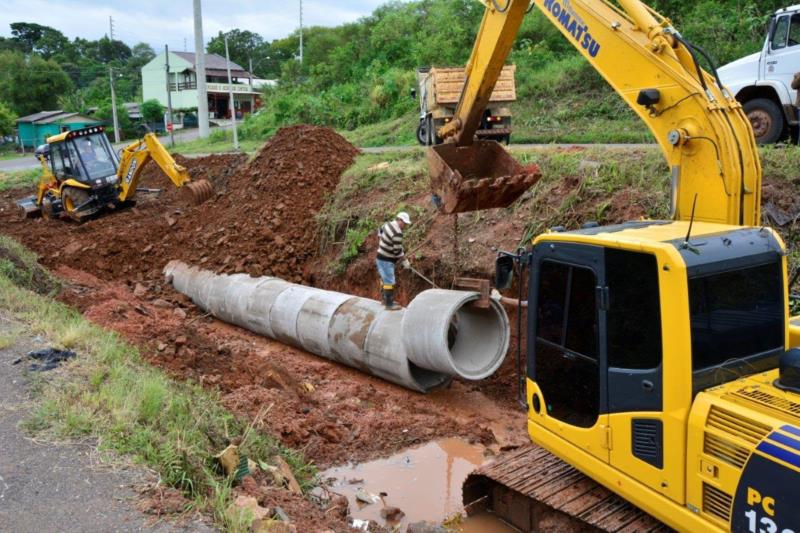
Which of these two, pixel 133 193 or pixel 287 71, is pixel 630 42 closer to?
pixel 133 193

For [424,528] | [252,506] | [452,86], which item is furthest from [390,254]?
[452,86]

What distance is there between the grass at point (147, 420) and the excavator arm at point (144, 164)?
8.26 meters

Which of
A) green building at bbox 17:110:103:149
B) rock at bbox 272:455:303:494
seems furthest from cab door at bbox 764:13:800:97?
green building at bbox 17:110:103:149

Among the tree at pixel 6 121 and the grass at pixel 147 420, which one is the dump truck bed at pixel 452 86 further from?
the tree at pixel 6 121

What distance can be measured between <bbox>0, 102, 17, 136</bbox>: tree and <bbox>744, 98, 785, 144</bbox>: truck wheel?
162 ft

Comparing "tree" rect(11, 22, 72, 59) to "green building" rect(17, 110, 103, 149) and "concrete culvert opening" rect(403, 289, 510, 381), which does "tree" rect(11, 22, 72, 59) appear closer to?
"green building" rect(17, 110, 103, 149)

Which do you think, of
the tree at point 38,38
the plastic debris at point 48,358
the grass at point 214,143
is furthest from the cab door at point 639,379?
the tree at point 38,38

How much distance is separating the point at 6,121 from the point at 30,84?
801 cm

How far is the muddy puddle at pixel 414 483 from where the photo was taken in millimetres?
6031

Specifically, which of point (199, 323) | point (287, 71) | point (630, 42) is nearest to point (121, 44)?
point (287, 71)

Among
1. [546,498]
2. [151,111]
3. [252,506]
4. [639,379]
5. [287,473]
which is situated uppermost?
[151,111]

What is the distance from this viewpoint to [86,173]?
56.1 ft

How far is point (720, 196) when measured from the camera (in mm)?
4648

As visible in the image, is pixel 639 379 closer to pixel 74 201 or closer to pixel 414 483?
pixel 414 483
